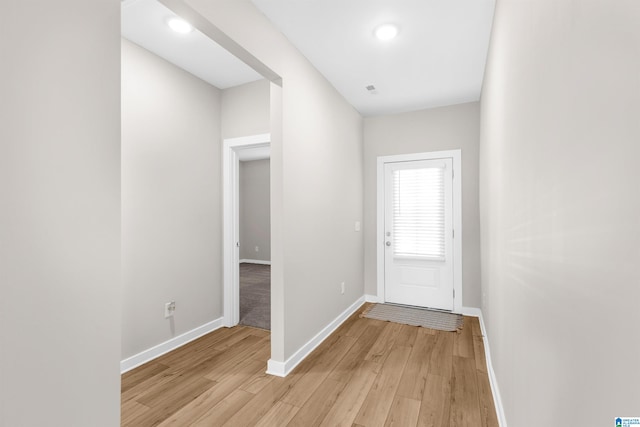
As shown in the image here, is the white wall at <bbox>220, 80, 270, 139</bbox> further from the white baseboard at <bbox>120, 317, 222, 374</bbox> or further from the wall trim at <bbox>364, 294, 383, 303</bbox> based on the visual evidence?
the wall trim at <bbox>364, 294, 383, 303</bbox>

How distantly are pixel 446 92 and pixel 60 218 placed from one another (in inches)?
142

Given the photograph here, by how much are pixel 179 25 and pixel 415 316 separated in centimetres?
376

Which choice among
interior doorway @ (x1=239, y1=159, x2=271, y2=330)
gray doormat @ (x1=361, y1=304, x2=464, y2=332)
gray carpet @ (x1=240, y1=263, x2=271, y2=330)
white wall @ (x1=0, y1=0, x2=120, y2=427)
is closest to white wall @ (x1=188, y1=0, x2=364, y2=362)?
gray doormat @ (x1=361, y1=304, x2=464, y2=332)

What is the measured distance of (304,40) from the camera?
2.42 metres

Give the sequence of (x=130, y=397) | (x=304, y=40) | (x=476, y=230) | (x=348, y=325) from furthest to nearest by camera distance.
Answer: (x=476, y=230)
(x=348, y=325)
(x=304, y=40)
(x=130, y=397)

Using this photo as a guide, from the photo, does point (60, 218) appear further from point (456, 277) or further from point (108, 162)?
point (456, 277)

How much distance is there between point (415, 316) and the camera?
363 cm

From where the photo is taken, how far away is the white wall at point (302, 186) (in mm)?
2092

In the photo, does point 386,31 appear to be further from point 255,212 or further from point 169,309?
point 255,212

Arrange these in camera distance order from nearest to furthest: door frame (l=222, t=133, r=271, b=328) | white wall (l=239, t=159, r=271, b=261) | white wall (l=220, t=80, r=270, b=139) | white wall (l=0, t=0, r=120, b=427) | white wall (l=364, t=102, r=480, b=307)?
white wall (l=0, t=0, r=120, b=427) → white wall (l=220, t=80, r=270, b=139) → door frame (l=222, t=133, r=271, b=328) → white wall (l=364, t=102, r=480, b=307) → white wall (l=239, t=159, r=271, b=261)

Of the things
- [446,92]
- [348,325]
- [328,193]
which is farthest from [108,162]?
[446,92]

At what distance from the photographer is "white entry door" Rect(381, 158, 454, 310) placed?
3.79 m

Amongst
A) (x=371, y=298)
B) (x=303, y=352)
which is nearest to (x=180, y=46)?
(x=303, y=352)

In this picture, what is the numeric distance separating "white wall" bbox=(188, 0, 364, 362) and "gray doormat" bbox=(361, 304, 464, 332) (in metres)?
0.44
